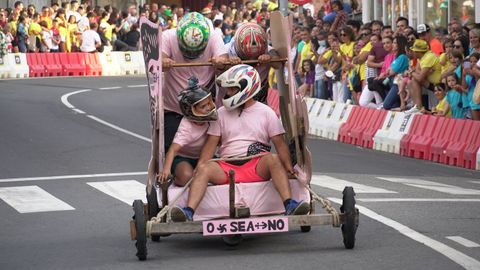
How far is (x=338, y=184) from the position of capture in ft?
54.6

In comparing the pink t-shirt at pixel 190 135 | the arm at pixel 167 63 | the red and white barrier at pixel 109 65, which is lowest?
the red and white barrier at pixel 109 65

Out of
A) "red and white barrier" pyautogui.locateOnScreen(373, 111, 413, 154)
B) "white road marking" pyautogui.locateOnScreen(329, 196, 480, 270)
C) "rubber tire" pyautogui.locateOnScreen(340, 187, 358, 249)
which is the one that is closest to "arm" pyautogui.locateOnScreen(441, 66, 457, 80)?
"red and white barrier" pyautogui.locateOnScreen(373, 111, 413, 154)

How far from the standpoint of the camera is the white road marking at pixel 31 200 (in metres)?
14.4

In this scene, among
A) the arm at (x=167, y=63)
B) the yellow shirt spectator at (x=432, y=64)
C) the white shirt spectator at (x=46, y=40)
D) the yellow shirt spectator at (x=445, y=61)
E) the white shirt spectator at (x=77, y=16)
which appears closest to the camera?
the arm at (x=167, y=63)

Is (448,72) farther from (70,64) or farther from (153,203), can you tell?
(70,64)

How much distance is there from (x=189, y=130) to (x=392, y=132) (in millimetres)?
11538

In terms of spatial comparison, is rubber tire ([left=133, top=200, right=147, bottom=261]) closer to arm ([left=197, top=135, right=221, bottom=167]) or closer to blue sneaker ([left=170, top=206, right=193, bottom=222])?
blue sneaker ([left=170, top=206, right=193, bottom=222])

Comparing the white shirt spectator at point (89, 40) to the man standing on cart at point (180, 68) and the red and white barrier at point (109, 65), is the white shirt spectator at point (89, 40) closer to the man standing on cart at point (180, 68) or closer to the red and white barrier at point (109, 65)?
the red and white barrier at point (109, 65)

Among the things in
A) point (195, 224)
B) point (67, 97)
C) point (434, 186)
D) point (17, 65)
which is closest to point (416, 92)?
point (434, 186)

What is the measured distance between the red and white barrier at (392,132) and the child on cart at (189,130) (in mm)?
11037

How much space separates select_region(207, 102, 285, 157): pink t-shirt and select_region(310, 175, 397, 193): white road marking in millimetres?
4292

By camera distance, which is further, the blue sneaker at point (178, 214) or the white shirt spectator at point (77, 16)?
the white shirt spectator at point (77, 16)

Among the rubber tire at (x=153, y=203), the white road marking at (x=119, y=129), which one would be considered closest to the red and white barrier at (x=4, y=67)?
the white road marking at (x=119, y=129)


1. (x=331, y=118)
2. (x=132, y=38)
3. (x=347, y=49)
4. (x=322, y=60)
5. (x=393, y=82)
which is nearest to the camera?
(x=393, y=82)
